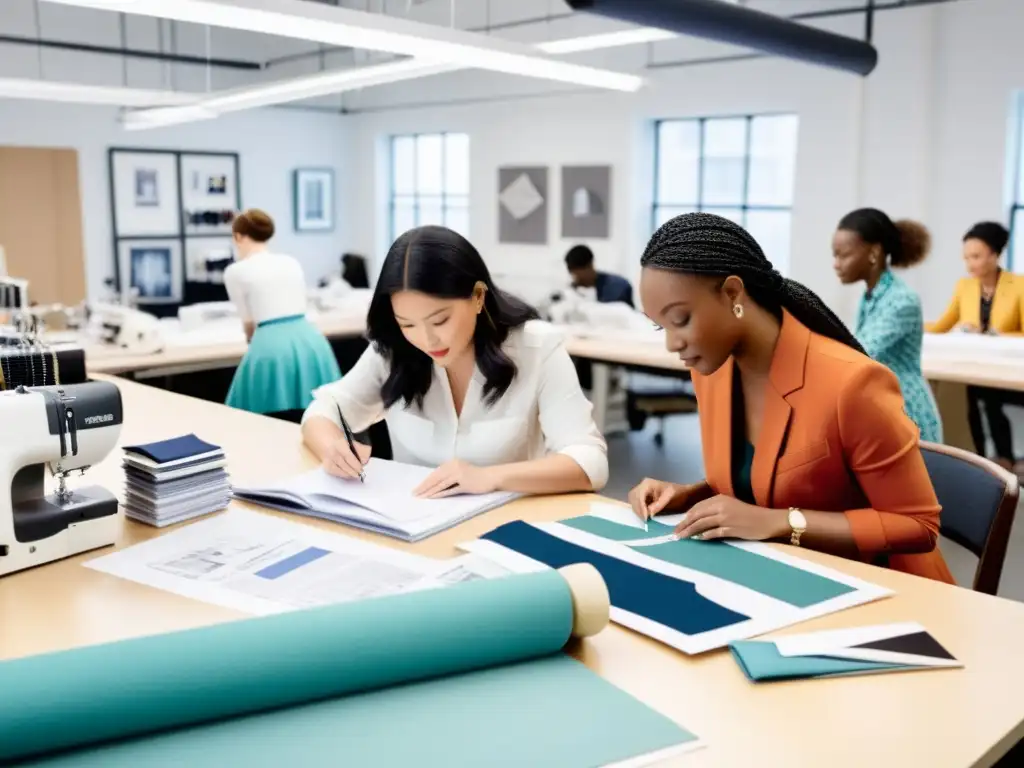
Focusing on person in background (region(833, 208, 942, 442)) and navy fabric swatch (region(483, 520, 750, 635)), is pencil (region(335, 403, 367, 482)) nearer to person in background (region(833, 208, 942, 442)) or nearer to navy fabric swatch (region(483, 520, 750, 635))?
navy fabric swatch (region(483, 520, 750, 635))

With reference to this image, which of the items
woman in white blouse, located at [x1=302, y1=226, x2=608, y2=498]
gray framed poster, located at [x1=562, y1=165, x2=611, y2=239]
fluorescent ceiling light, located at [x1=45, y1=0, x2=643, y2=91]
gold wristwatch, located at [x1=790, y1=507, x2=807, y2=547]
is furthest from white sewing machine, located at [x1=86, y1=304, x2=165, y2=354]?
gray framed poster, located at [x1=562, y1=165, x2=611, y2=239]

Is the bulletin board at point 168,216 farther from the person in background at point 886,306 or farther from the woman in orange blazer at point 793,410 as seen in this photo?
the woman in orange blazer at point 793,410

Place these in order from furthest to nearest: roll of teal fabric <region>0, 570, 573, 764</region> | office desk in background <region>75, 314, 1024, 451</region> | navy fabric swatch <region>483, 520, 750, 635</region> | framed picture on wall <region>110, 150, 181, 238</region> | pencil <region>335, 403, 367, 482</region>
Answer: framed picture on wall <region>110, 150, 181, 238</region>
office desk in background <region>75, 314, 1024, 451</region>
pencil <region>335, 403, 367, 482</region>
navy fabric swatch <region>483, 520, 750, 635</region>
roll of teal fabric <region>0, 570, 573, 764</region>

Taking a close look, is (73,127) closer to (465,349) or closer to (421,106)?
(421,106)

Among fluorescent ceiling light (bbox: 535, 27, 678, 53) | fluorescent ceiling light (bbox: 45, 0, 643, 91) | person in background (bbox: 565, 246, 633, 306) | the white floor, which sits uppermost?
fluorescent ceiling light (bbox: 535, 27, 678, 53)

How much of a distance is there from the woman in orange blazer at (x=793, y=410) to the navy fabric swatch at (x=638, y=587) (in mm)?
192

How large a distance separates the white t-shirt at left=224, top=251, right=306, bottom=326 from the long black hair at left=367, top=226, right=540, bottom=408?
7.77 feet

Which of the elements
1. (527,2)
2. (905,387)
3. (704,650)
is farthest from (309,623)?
(527,2)

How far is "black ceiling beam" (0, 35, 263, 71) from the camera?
8680 millimetres

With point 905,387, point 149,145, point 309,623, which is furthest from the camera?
point 149,145

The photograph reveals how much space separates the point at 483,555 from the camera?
1559 millimetres

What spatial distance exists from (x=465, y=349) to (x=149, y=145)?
8239 mm

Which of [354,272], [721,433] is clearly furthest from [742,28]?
[354,272]

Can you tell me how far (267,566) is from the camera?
5.05 feet
